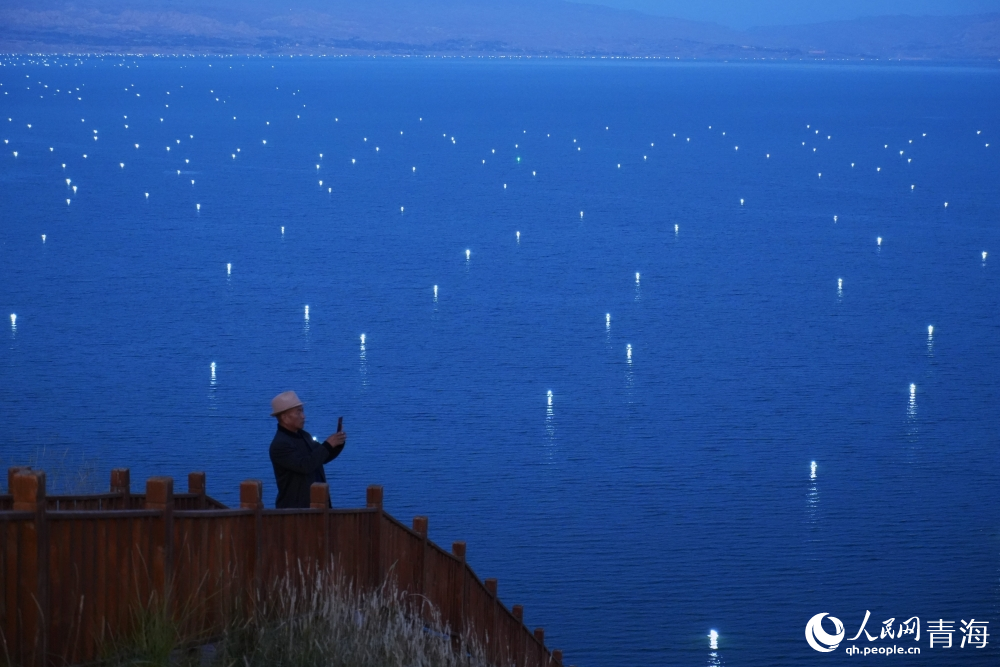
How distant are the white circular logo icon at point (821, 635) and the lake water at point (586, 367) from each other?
0.18 metres

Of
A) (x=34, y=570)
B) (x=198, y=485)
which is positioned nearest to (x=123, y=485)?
(x=198, y=485)

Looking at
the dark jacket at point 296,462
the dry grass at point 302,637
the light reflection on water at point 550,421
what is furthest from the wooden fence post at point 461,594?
the light reflection on water at point 550,421

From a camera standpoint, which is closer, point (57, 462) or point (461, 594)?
point (461, 594)

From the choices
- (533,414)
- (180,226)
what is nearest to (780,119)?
(180,226)

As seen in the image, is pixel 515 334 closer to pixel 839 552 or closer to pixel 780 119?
pixel 839 552

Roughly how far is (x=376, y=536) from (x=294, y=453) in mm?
1062

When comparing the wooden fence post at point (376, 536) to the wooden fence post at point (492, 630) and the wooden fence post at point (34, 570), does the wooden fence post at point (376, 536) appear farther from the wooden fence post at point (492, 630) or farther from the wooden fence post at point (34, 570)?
the wooden fence post at point (34, 570)

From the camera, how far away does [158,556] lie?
9.01 metres

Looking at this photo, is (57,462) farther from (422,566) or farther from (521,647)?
(422,566)

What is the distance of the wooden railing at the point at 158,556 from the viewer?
8.23 meters

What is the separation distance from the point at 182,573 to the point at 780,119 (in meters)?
149

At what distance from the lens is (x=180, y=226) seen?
228ft

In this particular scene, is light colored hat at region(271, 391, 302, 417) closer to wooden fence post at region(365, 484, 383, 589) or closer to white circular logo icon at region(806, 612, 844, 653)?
wooden fence post at region(365, 484, 383, 589)

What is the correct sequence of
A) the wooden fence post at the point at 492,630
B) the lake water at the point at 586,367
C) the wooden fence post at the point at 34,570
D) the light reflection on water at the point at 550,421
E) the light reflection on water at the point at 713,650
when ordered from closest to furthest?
the wooden fence post at the point at 34,570 < the wooden fence post at the point at 492,630 < the light reflection on water at the point at 713,650 < the lake water at the point at 586,367 < the light reflection on water at the point at 550,421
